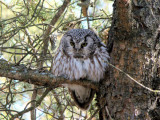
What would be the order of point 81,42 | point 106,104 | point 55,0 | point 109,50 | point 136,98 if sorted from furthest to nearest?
1. point 55,0
2. point 81,42
3. point 109,50
4. point 106,104
5. point 136,98

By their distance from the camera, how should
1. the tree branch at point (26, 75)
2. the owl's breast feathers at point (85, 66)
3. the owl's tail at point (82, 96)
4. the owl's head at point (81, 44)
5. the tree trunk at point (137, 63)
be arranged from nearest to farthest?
the tree trunk at point (137, 63), the tree branch at point (26, 75), the owl's breast feathers at point (85, 66), the owl's head at point (81, 44), the owl's tail at point (82, 96)

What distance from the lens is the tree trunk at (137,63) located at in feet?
6.53

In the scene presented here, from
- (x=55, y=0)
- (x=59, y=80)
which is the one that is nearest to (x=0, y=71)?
(x=59, y=80)

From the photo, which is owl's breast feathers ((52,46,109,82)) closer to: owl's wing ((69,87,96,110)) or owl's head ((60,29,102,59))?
owl's head ((60,29,102,59))

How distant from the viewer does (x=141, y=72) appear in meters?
2.05

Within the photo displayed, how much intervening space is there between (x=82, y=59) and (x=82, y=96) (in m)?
0.53

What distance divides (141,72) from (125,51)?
23 cm

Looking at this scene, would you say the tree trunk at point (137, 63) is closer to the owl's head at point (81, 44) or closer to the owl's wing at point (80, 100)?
the owl's head at point (81, 44)

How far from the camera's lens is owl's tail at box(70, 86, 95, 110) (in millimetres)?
2857

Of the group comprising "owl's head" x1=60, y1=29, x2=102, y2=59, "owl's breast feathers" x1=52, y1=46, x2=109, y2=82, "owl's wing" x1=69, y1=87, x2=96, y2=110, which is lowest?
"owl's wing" x1=69, y1=87, x2=96, y2=110

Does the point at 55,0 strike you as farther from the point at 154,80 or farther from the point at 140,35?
the point at 154,80

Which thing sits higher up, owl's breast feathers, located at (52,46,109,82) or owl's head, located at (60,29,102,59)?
owl's head, located at (60,29,102,59)

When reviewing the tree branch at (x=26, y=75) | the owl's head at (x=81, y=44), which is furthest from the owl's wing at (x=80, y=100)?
the tree branch at (x=26, y=75)

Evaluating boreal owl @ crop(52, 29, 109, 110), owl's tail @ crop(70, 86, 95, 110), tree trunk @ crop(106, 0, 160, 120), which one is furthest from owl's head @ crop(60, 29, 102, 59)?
tree trunk @ crop(106, 0, 160, 120)
